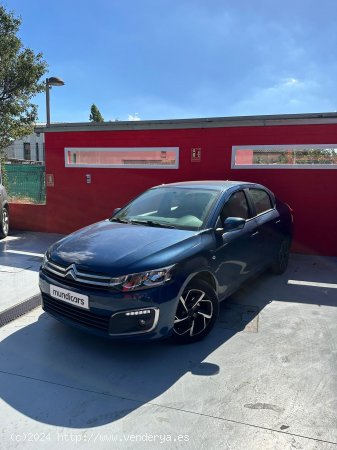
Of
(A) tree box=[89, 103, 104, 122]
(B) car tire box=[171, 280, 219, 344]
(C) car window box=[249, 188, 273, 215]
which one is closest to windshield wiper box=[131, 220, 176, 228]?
(B) car tire box=[171, 280, 219, 344]

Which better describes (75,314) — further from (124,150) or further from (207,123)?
(124,150)

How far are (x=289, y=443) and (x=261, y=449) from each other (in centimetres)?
20

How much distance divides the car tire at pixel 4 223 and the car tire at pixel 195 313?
576cm

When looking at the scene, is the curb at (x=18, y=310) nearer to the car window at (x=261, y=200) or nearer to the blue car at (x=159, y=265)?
the blue car at (x=159, y=265)

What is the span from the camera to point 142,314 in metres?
3.00

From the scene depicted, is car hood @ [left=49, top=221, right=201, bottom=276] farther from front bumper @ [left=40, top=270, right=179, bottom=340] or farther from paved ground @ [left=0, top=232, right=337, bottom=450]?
paved ground @ [left=0, top=232, right=337, bottom=450]

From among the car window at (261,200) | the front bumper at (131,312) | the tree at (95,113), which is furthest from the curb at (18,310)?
A: the tree at (95,113)

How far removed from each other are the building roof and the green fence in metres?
1.77

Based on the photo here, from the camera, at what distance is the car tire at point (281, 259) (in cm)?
548

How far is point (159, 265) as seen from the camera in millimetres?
3086

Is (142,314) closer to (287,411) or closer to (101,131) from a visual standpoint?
(287,411)

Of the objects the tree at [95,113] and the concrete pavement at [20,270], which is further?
the tree at [95,113]

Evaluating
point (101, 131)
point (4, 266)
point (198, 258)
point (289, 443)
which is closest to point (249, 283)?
point (198, 258)

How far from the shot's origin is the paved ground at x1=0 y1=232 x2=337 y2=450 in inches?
92.8
